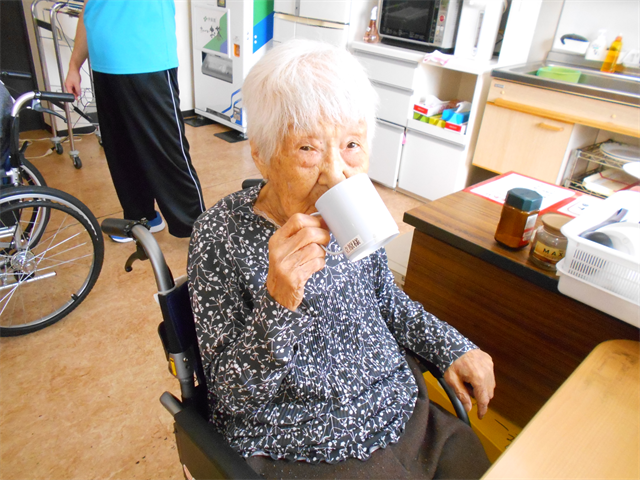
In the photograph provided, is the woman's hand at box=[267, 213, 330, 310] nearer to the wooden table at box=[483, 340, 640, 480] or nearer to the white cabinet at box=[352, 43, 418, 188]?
the wooden table at box=[483, 340, 640, 480]

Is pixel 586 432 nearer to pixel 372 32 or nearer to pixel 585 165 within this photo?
pixel 585 165

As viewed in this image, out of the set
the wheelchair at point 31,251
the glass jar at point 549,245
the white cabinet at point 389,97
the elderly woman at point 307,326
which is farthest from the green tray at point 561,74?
the wheelchair at point 31,251

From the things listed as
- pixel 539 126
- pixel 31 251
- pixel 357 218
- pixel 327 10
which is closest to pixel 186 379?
pixel 357 218

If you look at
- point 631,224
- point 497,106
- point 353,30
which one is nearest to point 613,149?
point 497,106

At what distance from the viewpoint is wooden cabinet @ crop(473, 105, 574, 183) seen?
8.63 feet

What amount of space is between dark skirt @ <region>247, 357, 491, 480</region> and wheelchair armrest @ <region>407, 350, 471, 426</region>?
0.03m

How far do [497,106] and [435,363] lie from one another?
2.24 m

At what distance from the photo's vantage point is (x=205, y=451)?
790 mm

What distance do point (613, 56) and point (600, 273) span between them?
2.56 metres

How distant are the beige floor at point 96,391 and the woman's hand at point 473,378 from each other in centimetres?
96

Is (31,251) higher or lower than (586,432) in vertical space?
lower

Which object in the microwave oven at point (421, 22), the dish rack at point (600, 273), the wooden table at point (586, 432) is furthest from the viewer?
the microwave oven at point (421, 22)

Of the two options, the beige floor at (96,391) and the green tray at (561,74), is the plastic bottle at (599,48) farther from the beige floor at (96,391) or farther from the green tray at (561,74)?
the beige floor at (96,391)

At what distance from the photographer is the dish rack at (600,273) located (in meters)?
0.76
